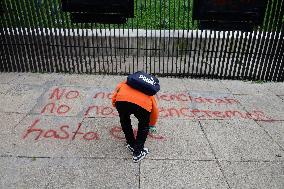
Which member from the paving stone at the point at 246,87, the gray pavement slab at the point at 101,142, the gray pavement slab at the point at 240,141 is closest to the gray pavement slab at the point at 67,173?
the gray pavement slab at the point at 101,142

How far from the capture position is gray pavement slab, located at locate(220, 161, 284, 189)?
3459 millimetres

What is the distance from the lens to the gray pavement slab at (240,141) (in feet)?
13.1

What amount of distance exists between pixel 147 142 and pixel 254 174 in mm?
1499

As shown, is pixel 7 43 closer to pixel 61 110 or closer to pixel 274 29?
pixel 61 110

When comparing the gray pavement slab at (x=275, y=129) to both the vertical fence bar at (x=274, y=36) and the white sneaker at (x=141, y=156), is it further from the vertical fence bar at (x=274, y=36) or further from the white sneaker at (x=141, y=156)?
the white sneaker at (x=141, y=156)

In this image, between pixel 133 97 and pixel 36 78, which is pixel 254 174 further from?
pixel 36 78

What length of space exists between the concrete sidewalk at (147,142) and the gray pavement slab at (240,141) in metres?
0.01

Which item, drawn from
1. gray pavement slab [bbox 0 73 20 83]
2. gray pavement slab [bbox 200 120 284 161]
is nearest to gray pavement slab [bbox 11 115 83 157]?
gray pavement slab [bbox 0 73 20 83]

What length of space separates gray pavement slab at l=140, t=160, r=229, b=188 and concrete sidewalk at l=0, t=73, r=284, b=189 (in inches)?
0.5

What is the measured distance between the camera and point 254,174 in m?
3.63

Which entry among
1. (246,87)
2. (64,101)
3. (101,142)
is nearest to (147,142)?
(101,142)

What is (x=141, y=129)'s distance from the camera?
362 cm

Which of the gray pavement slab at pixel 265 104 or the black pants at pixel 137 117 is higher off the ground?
the black pants at pixel 137 117

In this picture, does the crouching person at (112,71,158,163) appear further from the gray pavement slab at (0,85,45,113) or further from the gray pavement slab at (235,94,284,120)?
the gray pavement slab at (235,94,284,120)
